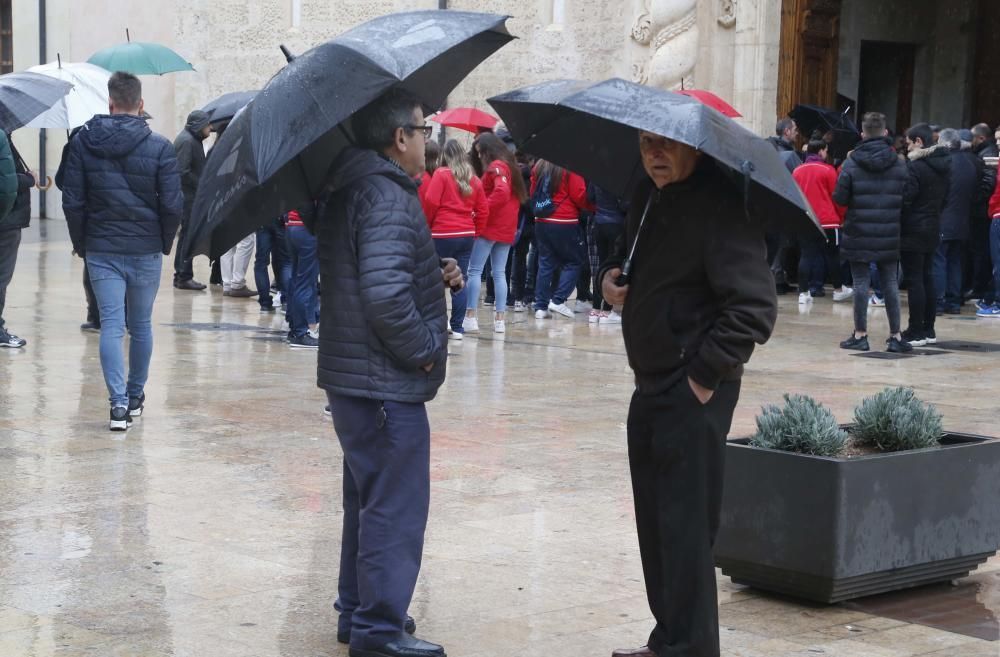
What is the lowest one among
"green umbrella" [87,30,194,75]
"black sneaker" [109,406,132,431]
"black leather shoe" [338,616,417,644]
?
"black leather shoe" [338,616,417,644]

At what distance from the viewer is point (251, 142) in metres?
4.77

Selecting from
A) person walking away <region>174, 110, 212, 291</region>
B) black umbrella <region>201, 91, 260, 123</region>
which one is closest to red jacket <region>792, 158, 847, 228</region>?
black umbrella <region>201, 91, 260, 123</region>

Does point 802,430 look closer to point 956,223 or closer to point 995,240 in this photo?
point 995,240

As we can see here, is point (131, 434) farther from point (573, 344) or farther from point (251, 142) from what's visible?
point (573, 344)

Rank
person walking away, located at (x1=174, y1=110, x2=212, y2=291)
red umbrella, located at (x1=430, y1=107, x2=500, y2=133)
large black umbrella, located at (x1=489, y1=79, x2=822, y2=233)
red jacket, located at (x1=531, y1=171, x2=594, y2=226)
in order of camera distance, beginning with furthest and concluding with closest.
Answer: red umbrella, located at (x1=430, y1=107, x2=500, y2=133) → person walking away, located at (x1=174, y1=110, x2=212, y2=291) → red jacket, located at (x1=531, y1=171, x2=594, y2=226) → large black umbrella, located at (x1=489, y1=79, x2=822, y2=233)

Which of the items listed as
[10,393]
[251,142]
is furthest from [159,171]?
[251,142]

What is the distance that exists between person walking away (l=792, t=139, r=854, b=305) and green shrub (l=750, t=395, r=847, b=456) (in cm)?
1019

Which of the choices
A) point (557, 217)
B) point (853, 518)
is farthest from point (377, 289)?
point (557, 217)

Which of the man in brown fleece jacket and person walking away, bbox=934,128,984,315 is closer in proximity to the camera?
the man in brown fleece jacket

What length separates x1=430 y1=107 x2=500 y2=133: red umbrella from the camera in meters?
18.5

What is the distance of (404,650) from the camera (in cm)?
494

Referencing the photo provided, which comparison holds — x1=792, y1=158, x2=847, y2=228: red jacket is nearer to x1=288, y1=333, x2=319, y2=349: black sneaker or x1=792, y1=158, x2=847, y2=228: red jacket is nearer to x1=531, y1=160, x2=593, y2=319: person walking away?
x1=531, y1=160, x2=593, y2=319: person walking away

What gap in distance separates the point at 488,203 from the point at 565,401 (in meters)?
4.00

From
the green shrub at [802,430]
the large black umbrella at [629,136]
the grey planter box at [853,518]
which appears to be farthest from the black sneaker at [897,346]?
the large black umbrella at [629,136]
